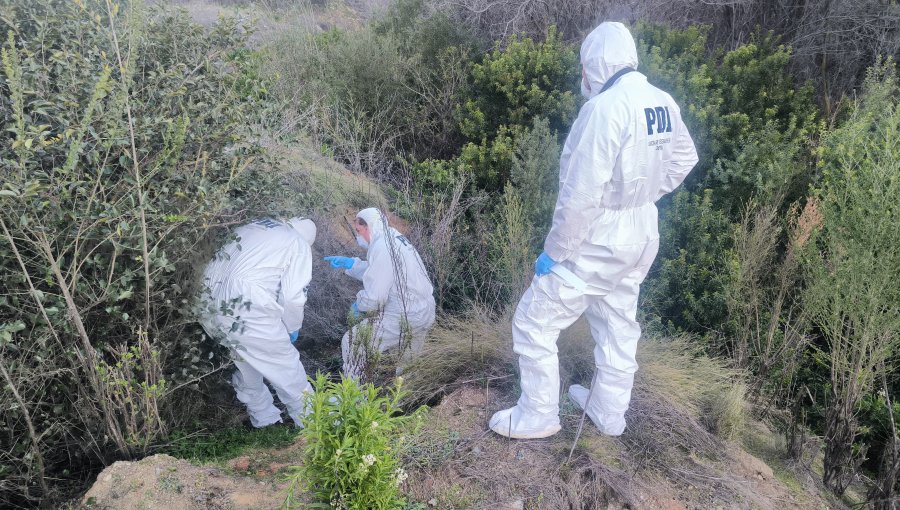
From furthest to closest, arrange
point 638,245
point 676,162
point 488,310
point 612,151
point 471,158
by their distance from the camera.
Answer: point 471,158
point 488,310
point 676,162
point 638,245
point 612,151

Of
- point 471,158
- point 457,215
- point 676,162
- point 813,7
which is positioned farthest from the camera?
point 813,7

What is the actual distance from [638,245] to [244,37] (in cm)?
268

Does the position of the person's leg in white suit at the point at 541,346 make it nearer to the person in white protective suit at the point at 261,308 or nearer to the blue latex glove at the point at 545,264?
the blue latex glove at the point at 545,264

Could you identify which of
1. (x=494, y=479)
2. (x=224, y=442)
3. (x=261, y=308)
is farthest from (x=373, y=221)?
(x=494, y=479)

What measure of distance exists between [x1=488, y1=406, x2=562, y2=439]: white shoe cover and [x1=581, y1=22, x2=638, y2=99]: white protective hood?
173 cm

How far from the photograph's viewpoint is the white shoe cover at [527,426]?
10.8ft

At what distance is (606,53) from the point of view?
120 inches

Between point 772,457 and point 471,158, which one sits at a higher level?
point 471,158

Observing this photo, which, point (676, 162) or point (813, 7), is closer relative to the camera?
point (676, 162)

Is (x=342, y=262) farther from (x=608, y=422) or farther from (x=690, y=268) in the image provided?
(x=690, y=268)

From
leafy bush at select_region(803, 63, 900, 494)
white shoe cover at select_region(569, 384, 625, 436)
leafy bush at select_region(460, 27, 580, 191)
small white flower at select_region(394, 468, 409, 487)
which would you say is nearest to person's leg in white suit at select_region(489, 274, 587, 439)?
white shoe cover at select_region(569, 384, 625, 436)

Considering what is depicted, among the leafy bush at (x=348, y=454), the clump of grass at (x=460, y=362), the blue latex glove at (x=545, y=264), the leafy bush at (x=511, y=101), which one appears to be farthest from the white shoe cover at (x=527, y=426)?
the leafy bush at (x=511, y=101)

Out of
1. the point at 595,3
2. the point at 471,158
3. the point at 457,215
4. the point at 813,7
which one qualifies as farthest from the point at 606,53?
the point at 813,7

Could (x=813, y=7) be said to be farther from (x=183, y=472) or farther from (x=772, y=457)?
(x=183, y=472)
